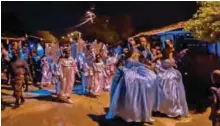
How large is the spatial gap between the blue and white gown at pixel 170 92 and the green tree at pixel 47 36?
0.85m

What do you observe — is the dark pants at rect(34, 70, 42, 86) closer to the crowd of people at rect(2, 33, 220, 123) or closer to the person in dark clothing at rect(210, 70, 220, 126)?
the crowd of people at rect(2, 33, 220, 123)

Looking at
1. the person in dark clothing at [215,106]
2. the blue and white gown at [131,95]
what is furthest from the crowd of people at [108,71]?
the person in dark clothing at [215,106]

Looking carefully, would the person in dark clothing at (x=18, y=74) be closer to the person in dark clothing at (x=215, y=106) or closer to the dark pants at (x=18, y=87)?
the dark pants at (x=18, y=87)

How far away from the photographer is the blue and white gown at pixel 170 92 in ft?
10.0

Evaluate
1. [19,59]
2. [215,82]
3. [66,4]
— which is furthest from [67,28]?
[215,82]

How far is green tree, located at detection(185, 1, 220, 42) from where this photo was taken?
9.82ft

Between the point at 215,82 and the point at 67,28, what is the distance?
3.73 feet

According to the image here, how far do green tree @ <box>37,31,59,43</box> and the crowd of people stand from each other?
0.18 ft

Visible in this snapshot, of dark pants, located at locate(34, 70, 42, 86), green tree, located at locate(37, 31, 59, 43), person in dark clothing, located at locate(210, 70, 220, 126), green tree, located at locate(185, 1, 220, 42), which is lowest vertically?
person in dark clothing, located at locate(210, 70, 220, 126)

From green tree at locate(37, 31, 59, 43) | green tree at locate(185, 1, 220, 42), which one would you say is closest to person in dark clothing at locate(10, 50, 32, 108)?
green tree at locate(37, 31, 59, 43)

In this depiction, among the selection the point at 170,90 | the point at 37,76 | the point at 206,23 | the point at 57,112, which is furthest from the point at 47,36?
the point at 206,23

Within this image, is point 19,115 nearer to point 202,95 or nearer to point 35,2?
point 35,2

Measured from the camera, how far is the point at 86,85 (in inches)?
118

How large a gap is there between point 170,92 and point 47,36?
104cm
